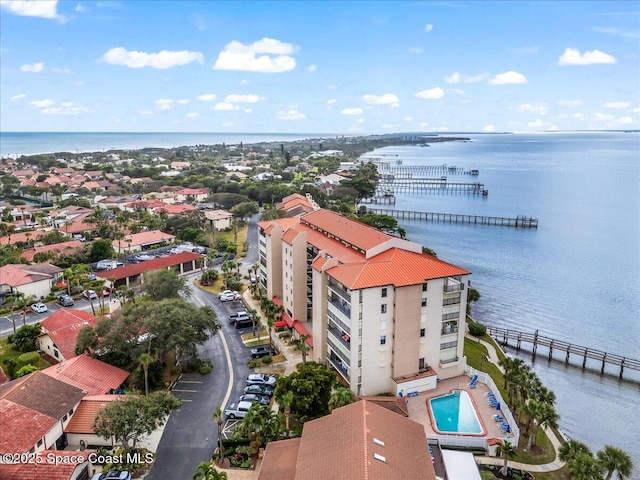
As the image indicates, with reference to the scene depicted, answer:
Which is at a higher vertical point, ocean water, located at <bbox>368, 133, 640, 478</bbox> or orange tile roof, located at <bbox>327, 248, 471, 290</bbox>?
orange tile roof, located at <bbox>327, 248, 471, 290</bbox>

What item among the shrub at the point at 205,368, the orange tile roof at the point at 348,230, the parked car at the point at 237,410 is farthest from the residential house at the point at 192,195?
the parked car at the point at 237,410

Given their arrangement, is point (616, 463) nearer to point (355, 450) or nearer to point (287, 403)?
point (355, 450)

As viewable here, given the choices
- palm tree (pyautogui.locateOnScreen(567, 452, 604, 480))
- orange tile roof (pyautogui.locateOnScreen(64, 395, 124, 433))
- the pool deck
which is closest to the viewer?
palm tree (pyautogui.locateOnScreen(567, 452, 604, 480))

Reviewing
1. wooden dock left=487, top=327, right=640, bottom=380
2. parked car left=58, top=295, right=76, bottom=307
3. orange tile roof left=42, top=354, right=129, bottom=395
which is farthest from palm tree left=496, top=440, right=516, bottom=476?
parked car left=58, top=295, right=76, bottom=307

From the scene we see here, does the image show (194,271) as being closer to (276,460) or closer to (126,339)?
(126,339)

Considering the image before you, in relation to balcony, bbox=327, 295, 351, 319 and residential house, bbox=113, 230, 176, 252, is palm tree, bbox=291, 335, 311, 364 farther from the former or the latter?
residential house, bbox=113, 230, 176, 252

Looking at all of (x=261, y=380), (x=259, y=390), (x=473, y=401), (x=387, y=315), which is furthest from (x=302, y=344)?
(x=473, y=401)
